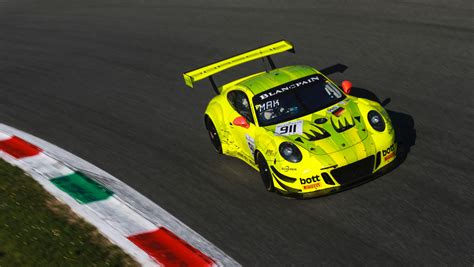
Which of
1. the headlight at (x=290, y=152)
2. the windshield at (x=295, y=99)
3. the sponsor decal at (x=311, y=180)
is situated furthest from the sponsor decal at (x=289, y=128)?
the sponsor decal at (x=311, y=180)

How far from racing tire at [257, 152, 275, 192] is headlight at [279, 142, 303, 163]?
0.33 meters

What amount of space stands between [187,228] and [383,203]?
245 cm

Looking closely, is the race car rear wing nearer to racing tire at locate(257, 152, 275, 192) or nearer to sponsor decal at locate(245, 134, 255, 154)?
sponsor decal at locate(245, 134, 255, 154)

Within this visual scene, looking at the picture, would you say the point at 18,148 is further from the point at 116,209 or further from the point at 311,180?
the point at 311,180

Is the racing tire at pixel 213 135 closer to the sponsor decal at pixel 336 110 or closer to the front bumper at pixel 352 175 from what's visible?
the sponsor decal at pixel 336 110

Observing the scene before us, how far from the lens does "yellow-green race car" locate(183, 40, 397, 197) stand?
880 cm

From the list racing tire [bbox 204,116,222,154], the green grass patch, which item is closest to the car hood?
racing tire [bbox 204,116,222,154]

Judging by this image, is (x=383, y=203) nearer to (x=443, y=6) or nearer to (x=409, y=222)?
(x=409, y=222)

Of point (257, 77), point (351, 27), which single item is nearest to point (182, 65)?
point (351, 27)

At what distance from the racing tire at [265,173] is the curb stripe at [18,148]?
3.97 meters

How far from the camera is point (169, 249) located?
8.25 m

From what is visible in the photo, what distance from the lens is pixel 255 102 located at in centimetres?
1009

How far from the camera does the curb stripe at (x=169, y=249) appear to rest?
7.95 meters

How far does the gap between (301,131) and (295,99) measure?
0.74 meters
